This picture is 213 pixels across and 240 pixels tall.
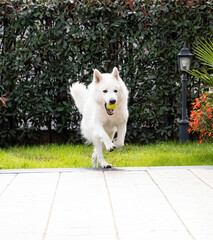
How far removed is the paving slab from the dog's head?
81 cm

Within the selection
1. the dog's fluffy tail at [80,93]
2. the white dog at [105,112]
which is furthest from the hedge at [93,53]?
the white dog at [105,112]

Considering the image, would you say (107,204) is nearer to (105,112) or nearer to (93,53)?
(105,112)

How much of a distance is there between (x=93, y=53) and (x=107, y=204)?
5.08 metres

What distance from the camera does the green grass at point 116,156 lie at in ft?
21.7

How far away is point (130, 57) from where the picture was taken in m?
8.87

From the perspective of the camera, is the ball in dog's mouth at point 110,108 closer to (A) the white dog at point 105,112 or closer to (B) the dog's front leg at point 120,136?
(A) the white dog at point 105,112

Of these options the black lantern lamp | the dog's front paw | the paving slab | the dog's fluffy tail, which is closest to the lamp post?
the black lantern lamp

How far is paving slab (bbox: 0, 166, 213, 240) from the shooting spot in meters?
3.32

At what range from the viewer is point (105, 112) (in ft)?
19.4

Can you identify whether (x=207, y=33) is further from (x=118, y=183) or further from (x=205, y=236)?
(x=205, y=236)

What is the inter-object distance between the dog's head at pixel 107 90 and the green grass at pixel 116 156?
3.87ft

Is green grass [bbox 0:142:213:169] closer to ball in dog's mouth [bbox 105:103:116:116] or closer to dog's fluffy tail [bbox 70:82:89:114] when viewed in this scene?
dog's fluffy tail [bbox 70:82:89:114]

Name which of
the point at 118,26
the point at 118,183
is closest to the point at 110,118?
the point at 118,183

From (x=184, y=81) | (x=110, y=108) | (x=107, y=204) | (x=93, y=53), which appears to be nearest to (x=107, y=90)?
(x=110, y=108)
